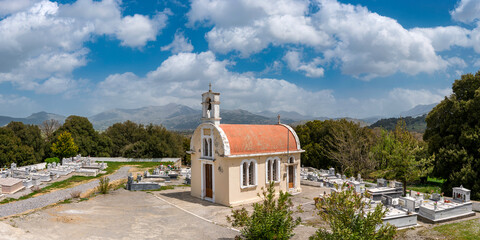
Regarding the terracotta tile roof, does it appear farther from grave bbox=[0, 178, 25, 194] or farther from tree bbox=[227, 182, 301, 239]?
grave bbox=[0, 178, 25, 194]

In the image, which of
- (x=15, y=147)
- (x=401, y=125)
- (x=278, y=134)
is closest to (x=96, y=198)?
(x=278, y=134)

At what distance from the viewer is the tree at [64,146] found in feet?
146

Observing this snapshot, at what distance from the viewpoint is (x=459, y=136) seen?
25.3 m

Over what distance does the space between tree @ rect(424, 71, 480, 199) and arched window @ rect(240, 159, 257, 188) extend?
1586 centimetres

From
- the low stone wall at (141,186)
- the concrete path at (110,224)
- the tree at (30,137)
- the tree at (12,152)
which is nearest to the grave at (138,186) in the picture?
the low stone wall at (141,186)

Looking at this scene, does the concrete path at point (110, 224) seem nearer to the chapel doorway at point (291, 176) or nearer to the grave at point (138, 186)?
the grave at point (138, 186)

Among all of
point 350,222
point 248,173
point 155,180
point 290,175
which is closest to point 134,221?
point 248,173

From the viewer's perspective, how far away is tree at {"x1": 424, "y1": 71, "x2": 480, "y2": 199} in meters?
23.9

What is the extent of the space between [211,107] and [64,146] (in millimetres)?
33420

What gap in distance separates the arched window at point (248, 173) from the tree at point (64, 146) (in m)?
34.5

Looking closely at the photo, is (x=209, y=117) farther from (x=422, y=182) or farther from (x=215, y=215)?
(x=422, y=182)

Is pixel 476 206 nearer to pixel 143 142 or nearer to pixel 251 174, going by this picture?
pixel 251 174

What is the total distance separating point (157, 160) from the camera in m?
50.1

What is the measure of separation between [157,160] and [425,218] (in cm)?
4038
